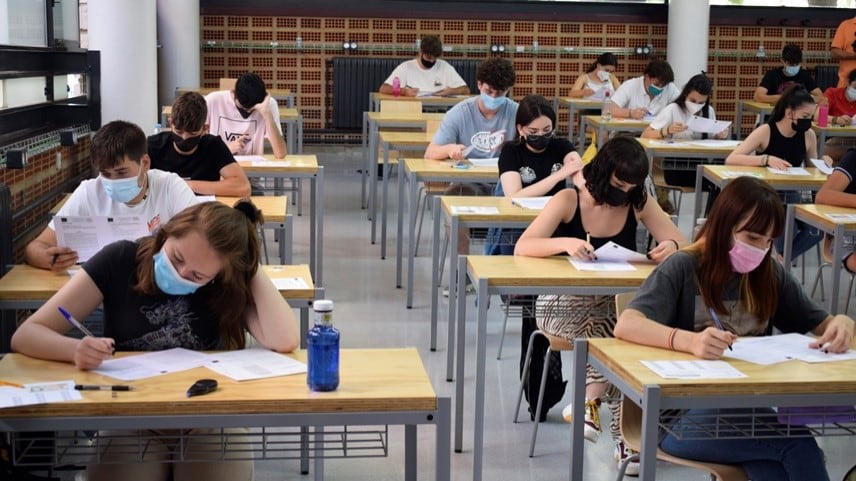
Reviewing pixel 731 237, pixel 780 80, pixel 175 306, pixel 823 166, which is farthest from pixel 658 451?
pixel 780 80

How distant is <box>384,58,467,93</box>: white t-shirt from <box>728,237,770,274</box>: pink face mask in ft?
28.2

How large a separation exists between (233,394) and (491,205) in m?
2.96

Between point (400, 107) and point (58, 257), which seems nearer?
point (58, 257)

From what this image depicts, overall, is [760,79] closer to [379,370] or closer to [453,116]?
[453,116]

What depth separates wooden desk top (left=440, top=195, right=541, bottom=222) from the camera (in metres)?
5.23

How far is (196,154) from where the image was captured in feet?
18.9

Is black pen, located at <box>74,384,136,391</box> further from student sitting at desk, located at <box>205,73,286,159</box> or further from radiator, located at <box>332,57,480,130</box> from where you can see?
radiator, located at <box>332,57,480,130</box>

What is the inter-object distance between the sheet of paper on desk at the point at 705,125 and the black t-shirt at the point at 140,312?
6.07 m

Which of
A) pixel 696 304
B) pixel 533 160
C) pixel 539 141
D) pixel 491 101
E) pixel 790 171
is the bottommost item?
pixel 696 304

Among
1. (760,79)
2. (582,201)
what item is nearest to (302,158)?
(582,201)

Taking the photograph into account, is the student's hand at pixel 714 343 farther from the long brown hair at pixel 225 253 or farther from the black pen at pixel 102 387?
the black pen at pixel 102 387

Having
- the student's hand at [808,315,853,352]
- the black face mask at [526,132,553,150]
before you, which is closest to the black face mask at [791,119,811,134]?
the black face mask at [526,132,553,150]

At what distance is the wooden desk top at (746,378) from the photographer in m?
2.90

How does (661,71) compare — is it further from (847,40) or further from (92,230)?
(92,230)
